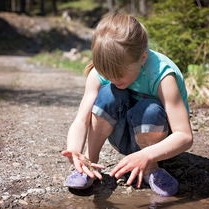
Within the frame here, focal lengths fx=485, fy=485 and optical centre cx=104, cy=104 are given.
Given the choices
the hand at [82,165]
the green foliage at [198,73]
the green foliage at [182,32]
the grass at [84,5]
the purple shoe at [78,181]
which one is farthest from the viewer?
the grass at [84,5]

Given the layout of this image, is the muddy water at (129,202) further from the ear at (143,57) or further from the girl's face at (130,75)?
the ear at (143,57)

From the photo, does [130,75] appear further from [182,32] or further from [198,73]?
[182,32]

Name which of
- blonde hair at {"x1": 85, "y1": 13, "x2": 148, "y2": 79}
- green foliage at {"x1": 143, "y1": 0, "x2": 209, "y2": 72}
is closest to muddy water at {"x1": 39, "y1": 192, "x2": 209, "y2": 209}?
blonde hair at {"x1": 85, "y1": 13, "x2": 148, "y2": 79}

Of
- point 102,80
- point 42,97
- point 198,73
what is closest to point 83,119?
point 102,80

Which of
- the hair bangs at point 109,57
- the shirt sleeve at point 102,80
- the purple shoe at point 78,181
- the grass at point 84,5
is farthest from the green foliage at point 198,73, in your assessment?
the grass at point 84,5

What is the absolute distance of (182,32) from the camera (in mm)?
6453

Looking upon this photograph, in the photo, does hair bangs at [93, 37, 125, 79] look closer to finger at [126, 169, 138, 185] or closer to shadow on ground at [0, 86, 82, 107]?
finger at [126, 169, 138, 185]

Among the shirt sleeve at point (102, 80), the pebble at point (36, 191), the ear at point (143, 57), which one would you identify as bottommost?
the pebble at point (36, 191)

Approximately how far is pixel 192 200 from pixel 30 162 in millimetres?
1044

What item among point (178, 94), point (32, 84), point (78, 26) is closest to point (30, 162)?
point (178, 94)

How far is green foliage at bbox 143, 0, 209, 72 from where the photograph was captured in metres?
6.18

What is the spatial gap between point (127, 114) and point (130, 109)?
36 mm

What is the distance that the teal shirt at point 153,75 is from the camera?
2.39 meters

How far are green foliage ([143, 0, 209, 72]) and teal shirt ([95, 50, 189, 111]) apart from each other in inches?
142
